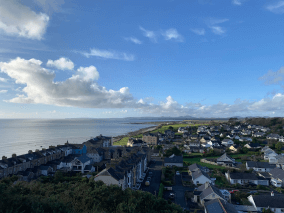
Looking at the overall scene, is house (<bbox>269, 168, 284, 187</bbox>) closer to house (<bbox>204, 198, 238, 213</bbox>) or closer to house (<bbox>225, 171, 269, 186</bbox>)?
house (<bbox>225, 171, 269, 186</bbox>)

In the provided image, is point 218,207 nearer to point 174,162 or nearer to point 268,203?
point 268,203

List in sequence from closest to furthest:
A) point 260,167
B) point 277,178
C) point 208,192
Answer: point 208,192, point 277,178, point 260,167

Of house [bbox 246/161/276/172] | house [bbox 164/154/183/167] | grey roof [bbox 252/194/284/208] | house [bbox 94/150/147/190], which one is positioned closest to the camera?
grey roof [bbox 252/194/284/208]

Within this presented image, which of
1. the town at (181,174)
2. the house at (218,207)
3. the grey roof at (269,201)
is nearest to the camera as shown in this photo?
the house at (218,207)

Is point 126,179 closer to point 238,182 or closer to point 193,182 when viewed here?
point 193,182

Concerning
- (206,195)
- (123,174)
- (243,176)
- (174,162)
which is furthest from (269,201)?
(174,162)

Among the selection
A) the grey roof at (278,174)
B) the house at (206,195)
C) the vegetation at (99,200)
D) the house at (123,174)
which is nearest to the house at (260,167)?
the grey roof at (278,174)

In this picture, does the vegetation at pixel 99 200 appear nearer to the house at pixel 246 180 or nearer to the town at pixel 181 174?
the town at pixel 181 174

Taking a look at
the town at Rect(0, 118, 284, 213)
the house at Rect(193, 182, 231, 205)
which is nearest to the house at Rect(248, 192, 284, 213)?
the town at Rect(0, 118, 284, 213)
